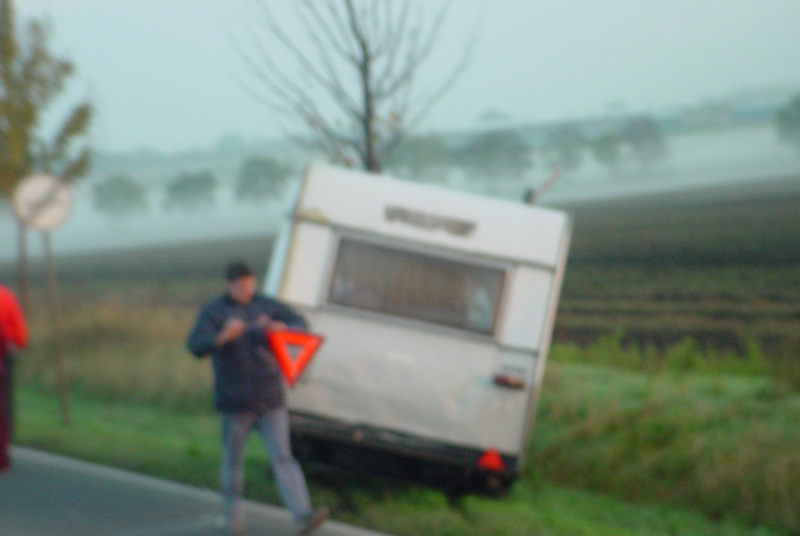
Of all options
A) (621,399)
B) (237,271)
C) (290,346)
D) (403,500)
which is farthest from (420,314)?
(621,399)

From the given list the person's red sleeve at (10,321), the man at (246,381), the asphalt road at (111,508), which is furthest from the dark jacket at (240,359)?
the person's red sleeve at (10,321)

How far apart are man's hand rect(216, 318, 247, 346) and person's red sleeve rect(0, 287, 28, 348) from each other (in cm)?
260

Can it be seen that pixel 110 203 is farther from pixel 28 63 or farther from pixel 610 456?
pixel 610 456

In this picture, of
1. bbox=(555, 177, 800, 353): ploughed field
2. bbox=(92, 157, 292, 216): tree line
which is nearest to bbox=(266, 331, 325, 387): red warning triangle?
bbox=(555, 177, 800, 353): ploughed field

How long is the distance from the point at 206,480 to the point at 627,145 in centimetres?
2780

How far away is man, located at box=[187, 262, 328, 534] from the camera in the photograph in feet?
24.5

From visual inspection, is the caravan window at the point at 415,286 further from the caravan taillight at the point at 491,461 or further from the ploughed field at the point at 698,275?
the ploughed field at the point at 698,275

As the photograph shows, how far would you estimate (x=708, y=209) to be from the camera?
32.1 metres

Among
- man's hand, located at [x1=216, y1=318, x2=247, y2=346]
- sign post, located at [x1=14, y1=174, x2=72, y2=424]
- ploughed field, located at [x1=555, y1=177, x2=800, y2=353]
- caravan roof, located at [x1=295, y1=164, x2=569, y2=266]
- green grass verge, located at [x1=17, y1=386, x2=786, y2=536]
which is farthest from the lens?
ploughed field, located at [x1=555, y1=177, x2=800, y2=353]

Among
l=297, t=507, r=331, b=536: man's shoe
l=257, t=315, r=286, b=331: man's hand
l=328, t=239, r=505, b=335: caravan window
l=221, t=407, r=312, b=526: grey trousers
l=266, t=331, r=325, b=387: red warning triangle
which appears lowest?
l=297, t=507, r=331, b=536: man's shoe

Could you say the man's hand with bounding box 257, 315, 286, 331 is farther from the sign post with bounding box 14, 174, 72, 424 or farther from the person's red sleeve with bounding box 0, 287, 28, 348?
the sign post with bounding box 14, 174, 72, 424

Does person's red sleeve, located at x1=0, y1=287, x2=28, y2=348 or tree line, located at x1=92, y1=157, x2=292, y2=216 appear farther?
tree line, located at x1=92, y1=157, x2=292, y2=216

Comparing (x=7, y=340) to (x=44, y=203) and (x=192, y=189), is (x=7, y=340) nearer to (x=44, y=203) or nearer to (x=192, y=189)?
(x=44, y=203)

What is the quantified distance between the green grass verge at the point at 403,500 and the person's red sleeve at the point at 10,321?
1657mm
